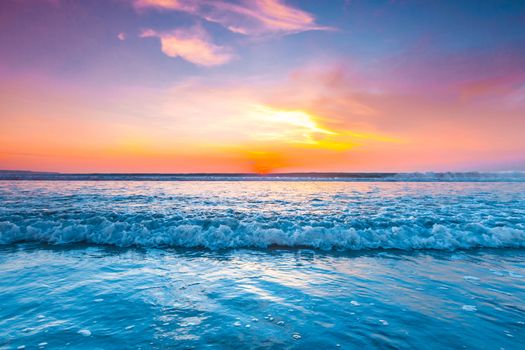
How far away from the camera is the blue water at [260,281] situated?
4.04 m

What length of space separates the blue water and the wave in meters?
0.05

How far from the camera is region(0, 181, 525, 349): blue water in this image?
159 inches

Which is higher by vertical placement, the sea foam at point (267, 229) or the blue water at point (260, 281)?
the sea foam at point (267, 229)

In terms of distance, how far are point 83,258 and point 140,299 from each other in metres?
3.74

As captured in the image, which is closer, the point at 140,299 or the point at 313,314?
the point at 313,314

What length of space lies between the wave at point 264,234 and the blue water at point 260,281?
0.16ft

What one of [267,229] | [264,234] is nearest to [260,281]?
[264,234]

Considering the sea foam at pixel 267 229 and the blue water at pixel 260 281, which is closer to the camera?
the blue water at pixel 260 281

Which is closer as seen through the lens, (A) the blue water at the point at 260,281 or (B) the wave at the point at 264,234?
(A) the blue water at the point at 260,281

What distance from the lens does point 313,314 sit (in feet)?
15.1

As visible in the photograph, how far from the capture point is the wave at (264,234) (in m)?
9.15

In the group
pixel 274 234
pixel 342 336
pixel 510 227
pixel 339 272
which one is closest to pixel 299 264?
pixel 339 272

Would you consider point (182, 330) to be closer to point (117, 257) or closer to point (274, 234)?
point (117, 257)

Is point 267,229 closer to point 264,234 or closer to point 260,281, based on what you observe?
point 264,234
